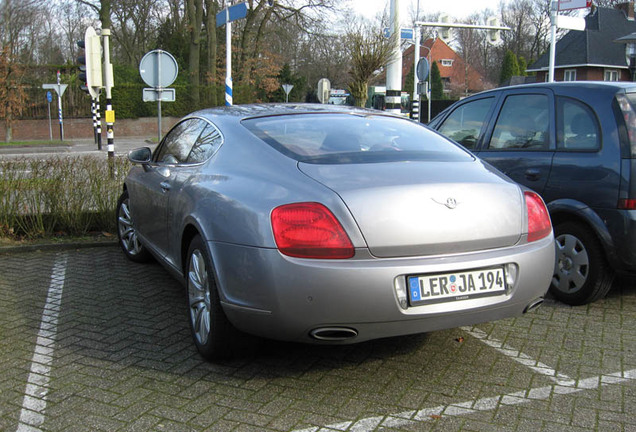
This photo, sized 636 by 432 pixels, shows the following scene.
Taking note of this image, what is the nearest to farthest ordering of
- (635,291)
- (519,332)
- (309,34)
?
(519,332) < (635,291) < (309,34)

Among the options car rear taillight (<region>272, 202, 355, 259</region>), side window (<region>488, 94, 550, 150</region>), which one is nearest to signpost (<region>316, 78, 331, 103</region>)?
side window (<region>488, 94, 550, 150</region>)

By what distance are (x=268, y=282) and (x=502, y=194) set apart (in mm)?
1380

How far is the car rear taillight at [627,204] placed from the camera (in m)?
4.59

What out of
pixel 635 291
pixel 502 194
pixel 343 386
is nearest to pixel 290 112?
pixel 502 194

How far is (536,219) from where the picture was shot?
150 inches

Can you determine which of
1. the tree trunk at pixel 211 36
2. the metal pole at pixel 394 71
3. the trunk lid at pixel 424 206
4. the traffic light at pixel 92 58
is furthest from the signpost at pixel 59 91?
the trunk lid at pixel 424 206

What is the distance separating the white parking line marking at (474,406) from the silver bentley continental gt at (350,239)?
15.8 inches

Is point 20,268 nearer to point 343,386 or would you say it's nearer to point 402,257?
point 343,386

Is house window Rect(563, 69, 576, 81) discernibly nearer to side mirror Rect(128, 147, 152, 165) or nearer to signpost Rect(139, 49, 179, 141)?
signpost Rect(139, 49, 179, 141)

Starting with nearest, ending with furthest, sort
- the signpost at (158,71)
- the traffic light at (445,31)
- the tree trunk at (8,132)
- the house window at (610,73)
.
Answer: the signpost at (158,71), the traffic light at (445,31), the tree trunk at (8,132), the house window at (610,73)

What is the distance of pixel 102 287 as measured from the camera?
566cm

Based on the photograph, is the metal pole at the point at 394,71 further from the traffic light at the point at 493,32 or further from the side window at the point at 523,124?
the traffic light at the point at 493,32

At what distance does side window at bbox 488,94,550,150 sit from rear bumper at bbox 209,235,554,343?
2146mm

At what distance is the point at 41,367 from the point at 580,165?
12.9ft
